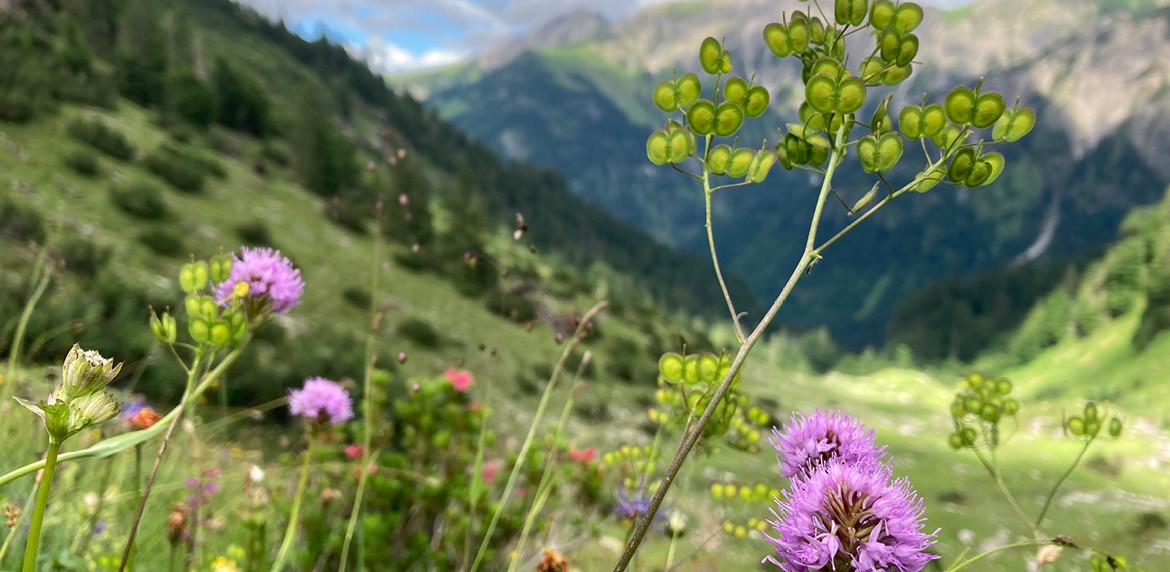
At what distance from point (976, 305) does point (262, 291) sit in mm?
136017

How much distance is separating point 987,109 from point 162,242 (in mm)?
16821

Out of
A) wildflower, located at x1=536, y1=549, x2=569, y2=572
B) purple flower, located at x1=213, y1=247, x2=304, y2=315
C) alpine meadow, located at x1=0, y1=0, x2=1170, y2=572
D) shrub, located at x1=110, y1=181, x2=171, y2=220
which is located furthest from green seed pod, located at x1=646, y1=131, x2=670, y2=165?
shrub, located at x1=110, y1=181, x2=171, y2=220

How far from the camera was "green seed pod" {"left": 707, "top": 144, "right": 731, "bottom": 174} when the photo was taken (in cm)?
136

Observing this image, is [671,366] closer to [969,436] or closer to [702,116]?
[702,116]

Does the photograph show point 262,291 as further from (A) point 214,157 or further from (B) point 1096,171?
(B) point 1096,171

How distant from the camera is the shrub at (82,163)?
1474 cm

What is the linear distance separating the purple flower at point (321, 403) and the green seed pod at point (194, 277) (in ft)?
3.37

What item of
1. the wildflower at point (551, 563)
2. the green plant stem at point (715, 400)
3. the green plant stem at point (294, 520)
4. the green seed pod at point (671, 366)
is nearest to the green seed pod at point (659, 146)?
the green plant stem at point (715, 400)

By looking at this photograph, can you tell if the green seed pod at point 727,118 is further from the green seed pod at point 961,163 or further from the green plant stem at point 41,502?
the green plant stem at point 41,502

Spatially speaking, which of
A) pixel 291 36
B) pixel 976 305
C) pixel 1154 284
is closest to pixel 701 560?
pixel 291 36

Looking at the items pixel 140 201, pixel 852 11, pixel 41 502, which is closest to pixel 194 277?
pixel 41 502

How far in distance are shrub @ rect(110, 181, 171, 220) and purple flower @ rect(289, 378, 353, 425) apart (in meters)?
16.0

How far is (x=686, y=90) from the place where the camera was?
1.42m

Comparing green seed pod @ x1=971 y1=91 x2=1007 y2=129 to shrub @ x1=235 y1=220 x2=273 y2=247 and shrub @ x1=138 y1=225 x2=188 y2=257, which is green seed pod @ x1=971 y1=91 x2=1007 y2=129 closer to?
shrub @ x1=138 y1=225 x2=188 y2=257
